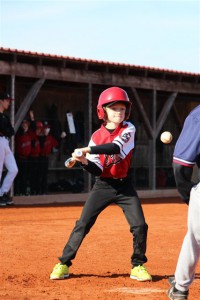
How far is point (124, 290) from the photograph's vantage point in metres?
6.13

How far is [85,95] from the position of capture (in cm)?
1780

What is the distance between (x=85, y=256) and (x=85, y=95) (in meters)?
9.97

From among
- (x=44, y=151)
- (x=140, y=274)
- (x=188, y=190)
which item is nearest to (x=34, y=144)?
(x=44, y=151)

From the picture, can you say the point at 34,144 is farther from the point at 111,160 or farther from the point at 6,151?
the point at 111,160

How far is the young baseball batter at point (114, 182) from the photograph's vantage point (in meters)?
6.56

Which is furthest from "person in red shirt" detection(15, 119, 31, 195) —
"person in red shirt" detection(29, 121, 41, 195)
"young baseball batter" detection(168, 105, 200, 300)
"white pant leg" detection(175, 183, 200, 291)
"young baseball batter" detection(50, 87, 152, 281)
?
"white pant leg" detection(175, 183, 200, 291)

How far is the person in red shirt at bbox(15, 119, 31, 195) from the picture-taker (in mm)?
15969

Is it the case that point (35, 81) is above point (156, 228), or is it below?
above

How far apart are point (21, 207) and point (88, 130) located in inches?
139

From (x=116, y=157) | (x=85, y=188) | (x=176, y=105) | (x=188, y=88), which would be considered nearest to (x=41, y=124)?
(x=85, y=188)

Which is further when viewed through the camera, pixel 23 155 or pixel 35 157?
pixel 35 157

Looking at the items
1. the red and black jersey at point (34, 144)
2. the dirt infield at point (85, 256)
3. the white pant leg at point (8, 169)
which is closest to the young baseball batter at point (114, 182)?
the dirt infield at point (85, 256)

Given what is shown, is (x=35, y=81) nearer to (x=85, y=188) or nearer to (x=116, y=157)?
(x=85, y=188)

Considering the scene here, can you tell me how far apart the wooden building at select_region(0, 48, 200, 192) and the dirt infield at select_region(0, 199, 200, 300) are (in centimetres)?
349
